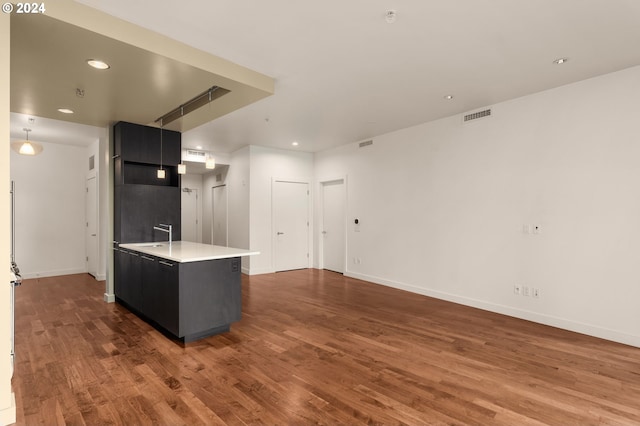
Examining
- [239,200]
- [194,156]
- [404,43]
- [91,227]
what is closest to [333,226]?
[239,200]

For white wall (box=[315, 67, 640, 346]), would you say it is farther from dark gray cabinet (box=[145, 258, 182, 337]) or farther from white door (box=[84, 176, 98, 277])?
white door (box=[84, 176, 98, 277])

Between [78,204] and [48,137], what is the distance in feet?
5.27

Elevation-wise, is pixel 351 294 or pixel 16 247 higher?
pixel 16 247

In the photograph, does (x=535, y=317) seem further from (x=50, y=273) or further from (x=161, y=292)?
(x=50, y=273)

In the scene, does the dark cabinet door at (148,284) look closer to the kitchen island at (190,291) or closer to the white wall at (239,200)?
the kitchen island at (190,291)

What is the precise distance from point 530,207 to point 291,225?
16.1 ft

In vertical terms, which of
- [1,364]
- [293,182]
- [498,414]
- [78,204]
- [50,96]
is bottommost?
[498,414]

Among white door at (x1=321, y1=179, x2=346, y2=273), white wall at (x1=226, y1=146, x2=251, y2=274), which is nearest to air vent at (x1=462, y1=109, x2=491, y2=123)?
white door at (x1=321, y1=179, x2=346, y2=273)

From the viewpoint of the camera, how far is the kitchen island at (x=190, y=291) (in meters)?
3.41

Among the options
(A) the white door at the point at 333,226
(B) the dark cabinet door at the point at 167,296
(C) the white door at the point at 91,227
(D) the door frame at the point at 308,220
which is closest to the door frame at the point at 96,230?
(C) the white door at the point at 91,227

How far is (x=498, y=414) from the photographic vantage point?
2221mm

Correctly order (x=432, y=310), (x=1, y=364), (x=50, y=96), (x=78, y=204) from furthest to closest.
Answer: (x=78, y=204)
(x=432, y=310)
(x=50, y=96)
(x=1, y=364)

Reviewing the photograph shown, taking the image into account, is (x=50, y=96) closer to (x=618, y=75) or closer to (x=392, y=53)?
(x=392, y=53)

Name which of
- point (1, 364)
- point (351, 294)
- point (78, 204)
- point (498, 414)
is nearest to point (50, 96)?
point (1, 364)
